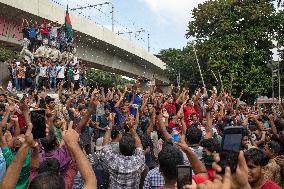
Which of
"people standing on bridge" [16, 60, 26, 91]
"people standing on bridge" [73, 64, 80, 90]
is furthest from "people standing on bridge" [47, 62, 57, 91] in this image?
"people standing on bridge" [73, 64, 80, 90]

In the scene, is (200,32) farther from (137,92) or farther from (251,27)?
(137,92)

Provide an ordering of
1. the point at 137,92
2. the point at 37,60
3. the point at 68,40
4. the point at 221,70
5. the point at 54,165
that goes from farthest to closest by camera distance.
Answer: the point at 221,70, the point at 68,40, the point at 37,60, the point at 137,92, the point at 54,165

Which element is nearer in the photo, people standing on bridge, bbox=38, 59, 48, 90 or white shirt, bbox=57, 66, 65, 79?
people standing on bridge, bbox=38, 59, 48, 90

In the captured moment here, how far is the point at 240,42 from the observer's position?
33.3m

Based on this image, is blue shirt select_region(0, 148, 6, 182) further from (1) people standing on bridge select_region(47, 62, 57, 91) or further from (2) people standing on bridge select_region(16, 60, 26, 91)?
(1) people standing on bridge select_region(47, 62, 57, 91)

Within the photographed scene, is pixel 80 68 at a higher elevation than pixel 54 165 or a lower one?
higher

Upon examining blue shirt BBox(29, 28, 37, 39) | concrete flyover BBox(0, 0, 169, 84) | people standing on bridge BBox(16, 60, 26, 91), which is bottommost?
people standing on bridge BBox(16, 60, 26, 91)

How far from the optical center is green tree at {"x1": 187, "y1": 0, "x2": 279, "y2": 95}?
33.2 m

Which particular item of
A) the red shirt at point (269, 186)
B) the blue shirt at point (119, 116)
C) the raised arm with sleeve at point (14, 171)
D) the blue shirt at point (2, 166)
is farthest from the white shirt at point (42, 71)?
the raised arm with sleeve at point (14, 171)

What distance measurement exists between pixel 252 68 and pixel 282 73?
6.76 metres

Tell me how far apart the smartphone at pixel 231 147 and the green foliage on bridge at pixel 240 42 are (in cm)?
3090

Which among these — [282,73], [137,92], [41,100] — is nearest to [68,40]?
[137,92]

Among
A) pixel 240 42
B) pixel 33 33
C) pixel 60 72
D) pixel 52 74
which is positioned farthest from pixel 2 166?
pixel 240 42

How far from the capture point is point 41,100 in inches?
388
